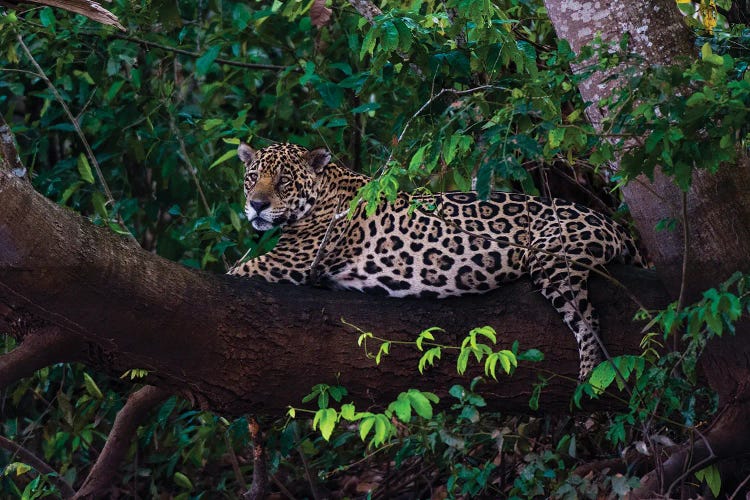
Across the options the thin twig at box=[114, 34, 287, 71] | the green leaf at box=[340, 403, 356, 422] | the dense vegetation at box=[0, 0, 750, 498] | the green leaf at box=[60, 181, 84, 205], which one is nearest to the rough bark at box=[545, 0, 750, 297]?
the dense vegetation at box=[0, 0, 750, 498]

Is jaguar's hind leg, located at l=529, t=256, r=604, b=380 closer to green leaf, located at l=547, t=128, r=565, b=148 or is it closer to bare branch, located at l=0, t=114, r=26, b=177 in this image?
green leaf, located at l=547, t=128, r=565, b=148

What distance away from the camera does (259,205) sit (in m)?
6.57

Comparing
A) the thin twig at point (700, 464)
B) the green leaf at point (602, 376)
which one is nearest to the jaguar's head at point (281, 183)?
the green leaf at point (602, 376)

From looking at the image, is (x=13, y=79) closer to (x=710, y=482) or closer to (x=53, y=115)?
(x=53, y=115)

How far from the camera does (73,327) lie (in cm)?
483

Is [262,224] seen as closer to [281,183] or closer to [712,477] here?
[281,183]

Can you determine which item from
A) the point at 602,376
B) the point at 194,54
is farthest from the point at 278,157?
the point at 602,376

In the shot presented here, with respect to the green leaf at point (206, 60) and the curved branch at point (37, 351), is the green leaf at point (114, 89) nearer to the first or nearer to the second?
the green leaf at point (206, 60)

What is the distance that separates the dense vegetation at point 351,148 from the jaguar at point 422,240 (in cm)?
25

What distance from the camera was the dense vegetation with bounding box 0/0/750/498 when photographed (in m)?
4.67

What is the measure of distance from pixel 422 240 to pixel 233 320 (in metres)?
1.49

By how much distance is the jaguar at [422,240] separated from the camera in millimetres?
5688

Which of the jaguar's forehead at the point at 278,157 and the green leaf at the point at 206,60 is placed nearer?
the jaguar's forehead at the point at 278,157

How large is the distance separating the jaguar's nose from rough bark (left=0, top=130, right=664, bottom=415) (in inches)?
45.0
